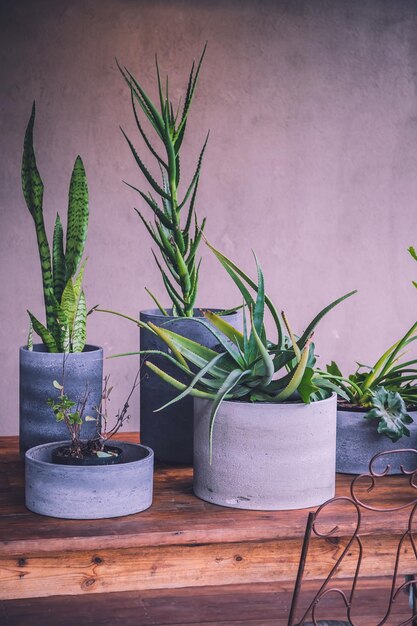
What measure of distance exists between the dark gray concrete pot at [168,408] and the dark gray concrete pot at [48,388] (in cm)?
13

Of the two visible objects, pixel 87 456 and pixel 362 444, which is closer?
pixel 87 456

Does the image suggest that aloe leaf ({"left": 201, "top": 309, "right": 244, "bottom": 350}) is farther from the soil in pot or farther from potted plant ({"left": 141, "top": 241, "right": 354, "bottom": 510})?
the soil in pot

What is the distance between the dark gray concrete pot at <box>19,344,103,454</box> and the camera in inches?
74.9

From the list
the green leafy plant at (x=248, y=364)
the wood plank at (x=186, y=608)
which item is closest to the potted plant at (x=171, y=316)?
the green leafy plant at (x=248, y=364)

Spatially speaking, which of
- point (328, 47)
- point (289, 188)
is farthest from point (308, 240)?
point (328, 47)

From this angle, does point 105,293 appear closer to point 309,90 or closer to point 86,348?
point 309,90

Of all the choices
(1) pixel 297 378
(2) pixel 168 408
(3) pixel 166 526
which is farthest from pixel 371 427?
(3) pixel 166 526

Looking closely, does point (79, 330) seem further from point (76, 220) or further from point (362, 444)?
point (362, 444)

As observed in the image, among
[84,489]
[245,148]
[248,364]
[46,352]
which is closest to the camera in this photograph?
[84,489]

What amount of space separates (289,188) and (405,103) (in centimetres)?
79

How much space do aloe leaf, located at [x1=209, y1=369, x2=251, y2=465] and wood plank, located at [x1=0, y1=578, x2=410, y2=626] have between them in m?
1.60

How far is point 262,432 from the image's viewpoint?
1.66m

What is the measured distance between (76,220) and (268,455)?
2.39 ft

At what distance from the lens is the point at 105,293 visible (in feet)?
14.4
